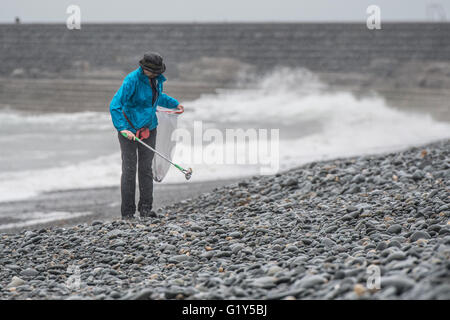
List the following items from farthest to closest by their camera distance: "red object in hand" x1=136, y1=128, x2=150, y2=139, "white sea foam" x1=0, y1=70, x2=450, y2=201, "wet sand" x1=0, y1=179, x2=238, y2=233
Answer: "white sea foam" x1=0, y1=70, x2=450, y2=201
"wet sand" x1=0, y1=179, x2=238, y2=233
"red object in hand" x1=136, y1=128, x2=150, y2=139

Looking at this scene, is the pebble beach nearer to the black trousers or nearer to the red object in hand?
the black trousers

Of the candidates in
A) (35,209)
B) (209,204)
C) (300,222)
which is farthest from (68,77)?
(300,222)

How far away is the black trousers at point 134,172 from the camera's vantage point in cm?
609

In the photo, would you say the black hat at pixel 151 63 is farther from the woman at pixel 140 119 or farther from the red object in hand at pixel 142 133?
the red object in hand at pixel 142 133

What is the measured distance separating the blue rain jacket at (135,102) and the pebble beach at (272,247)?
1.07m

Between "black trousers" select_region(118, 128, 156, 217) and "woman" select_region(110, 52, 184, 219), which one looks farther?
"black trousers" select_region(118, 128, 156, 217)

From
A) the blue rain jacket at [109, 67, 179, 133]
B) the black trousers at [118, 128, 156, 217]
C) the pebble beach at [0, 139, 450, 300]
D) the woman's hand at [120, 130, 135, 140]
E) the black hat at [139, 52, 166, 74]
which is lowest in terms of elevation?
the pebble beach at [0, 139, 450, 300]

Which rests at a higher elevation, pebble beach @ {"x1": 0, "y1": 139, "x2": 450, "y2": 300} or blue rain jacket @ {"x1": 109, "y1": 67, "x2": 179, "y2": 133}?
blue rain jacket @ {"x1": 109, "y1": 67, "x2": 179, "y2": 133}

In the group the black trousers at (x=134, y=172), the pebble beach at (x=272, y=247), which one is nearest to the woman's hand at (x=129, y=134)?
the black trousers at (x=134, y=172)

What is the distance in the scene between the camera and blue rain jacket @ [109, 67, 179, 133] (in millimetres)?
5840

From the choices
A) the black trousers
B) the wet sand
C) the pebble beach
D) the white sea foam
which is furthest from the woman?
the white sea foam

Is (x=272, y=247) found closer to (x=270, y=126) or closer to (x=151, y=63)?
(x=151, y=63)

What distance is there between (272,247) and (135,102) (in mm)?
2347
